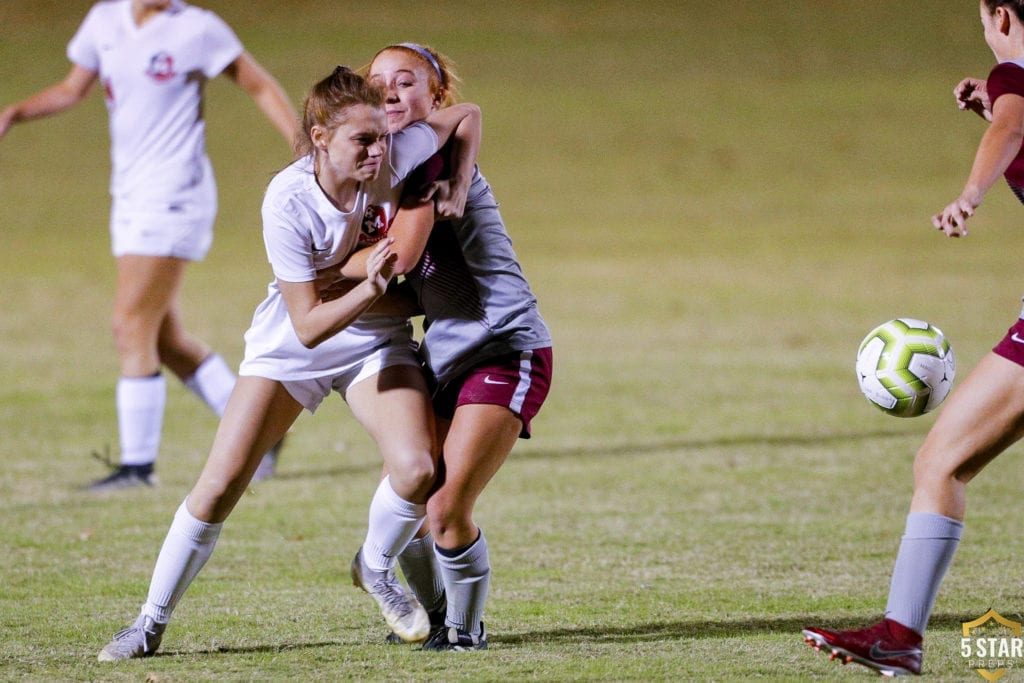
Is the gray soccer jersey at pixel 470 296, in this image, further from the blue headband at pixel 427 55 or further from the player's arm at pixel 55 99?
the player's arm at pixel 55 99

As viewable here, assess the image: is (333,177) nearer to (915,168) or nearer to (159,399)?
(159,399)

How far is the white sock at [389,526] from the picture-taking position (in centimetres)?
420

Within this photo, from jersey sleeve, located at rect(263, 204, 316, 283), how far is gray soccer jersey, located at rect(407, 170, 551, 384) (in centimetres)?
46

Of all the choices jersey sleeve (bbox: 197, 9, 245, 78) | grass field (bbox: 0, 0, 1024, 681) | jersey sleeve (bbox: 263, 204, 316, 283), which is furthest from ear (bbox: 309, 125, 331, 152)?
jersey sleeve (bbox: 197, 9, 245, 78)

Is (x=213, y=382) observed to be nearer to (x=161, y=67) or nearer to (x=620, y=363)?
(x=161, y=67)

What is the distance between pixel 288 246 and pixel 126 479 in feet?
11.4

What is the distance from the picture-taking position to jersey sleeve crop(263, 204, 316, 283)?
4008 millimetres

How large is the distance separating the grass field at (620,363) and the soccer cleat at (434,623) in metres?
0.07

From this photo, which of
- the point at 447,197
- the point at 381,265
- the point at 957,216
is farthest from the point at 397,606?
the point at 957,216

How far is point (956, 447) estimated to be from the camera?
3.80m

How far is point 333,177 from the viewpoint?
403 centimetres

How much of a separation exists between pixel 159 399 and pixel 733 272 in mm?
10542

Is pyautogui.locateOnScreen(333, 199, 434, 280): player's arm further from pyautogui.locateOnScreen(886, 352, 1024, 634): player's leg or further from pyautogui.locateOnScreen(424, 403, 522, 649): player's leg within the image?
pyautogui.locateOnScreen(886, 352, 1024, 634): player's leg

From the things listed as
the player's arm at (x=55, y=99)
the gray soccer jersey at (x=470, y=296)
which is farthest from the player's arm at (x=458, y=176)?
the player's arm at (x=55, y=99)
